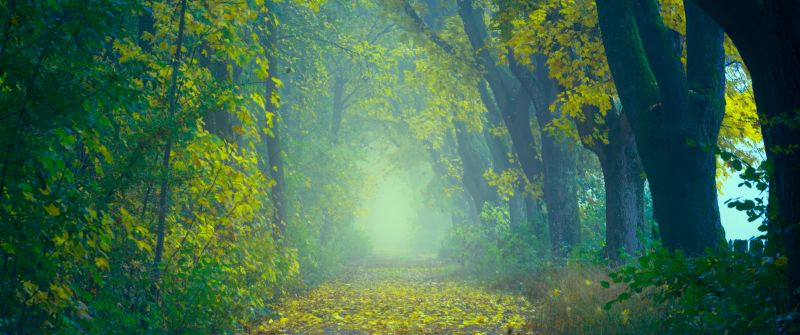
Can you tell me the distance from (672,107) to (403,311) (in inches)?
236

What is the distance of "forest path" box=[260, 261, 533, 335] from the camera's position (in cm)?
968

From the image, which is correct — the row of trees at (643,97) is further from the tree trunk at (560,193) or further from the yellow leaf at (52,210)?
the yellow leaf at (52,210)

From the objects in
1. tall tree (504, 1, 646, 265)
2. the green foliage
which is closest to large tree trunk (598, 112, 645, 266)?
tall tree (504, 1, 646, 265)

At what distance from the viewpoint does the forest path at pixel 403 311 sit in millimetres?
9680

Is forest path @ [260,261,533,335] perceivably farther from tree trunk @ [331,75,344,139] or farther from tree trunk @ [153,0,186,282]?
tree trunk @ [331,75,344,139]

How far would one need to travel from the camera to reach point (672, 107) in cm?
873

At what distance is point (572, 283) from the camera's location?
11.2m

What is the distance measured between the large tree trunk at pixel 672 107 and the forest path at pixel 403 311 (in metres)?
2.61

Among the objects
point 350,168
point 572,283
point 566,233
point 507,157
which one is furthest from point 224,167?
point 350,168

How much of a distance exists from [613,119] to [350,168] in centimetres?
2091

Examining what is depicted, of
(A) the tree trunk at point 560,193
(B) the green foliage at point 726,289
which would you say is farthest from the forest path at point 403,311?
(B) the green foliage at point 726,289

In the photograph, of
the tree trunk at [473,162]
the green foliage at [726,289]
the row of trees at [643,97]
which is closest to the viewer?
the green foliage at [726,289]

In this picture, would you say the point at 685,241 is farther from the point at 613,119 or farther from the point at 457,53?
the point at 457,53

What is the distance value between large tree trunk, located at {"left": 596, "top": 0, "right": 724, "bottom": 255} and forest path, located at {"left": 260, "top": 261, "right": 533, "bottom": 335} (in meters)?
2.61
